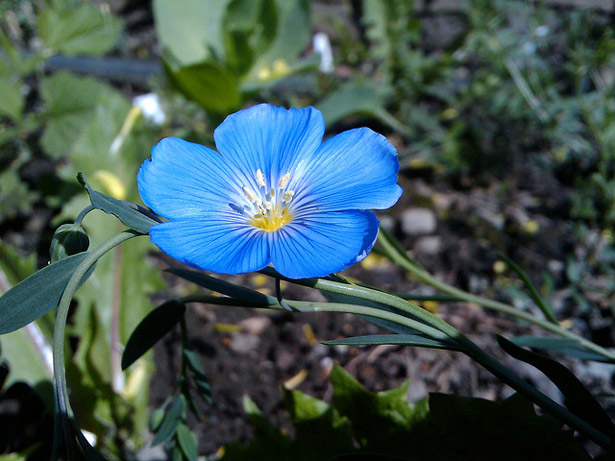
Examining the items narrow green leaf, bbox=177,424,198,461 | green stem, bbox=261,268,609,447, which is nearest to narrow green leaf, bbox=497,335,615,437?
green stem, bbox=261,268,609,447

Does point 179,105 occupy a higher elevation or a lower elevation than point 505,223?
higher

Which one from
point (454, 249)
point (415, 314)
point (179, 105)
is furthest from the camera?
point (179, 105)

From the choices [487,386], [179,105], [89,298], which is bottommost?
[487,386]

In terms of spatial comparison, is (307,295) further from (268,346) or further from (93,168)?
(93,168)

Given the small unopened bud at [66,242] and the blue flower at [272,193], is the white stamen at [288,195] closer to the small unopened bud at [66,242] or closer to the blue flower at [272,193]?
the blue flower at [272,193]

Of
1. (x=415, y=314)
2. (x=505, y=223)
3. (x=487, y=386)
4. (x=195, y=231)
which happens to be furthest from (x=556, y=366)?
(x=505, y=223)

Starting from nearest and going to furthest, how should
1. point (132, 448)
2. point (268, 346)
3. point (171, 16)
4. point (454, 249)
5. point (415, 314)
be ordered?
point (415, 314)
point (132, 448)
point (268, 346)
point (454, 249)
point (171, 16)

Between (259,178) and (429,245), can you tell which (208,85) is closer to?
(429,245)
